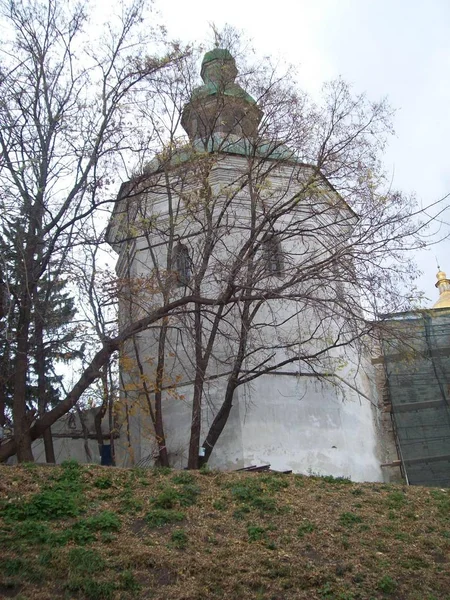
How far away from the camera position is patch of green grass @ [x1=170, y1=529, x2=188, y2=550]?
823 centimetres

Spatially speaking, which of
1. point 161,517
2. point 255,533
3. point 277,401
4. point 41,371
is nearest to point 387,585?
point 255,533

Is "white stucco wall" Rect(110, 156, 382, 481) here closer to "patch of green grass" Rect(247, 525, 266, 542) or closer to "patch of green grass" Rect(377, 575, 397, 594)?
"patch of green grass" Rect(247, 525, 266, 542)

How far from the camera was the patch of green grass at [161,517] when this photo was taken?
885 centimetres

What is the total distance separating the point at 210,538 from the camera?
853 centimetres

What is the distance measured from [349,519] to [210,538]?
200 cm

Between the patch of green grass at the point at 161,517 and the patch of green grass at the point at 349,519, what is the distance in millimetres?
2035

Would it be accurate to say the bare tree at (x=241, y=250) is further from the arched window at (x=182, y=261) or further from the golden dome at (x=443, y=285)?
the golden dome at (x=443, y=285)

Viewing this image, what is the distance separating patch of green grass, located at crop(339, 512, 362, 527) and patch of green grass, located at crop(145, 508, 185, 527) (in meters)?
2.03

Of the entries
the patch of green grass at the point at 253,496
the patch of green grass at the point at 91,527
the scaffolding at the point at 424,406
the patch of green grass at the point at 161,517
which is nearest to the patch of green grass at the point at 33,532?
the patch of green grass at the point at 91,527

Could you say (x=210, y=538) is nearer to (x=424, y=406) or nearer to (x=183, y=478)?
(x=183, y=478)

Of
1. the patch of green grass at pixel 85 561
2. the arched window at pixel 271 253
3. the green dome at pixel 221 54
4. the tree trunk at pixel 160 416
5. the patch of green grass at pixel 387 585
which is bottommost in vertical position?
the patch of green grass at pixel 387 585

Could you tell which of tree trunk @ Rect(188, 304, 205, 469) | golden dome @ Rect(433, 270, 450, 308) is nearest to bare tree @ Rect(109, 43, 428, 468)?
tree trunk @ Rect(188, 304, 205, 469)

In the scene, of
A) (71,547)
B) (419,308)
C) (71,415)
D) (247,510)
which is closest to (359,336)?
(419,308)

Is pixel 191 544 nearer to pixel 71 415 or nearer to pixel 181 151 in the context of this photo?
pixel 181 151
